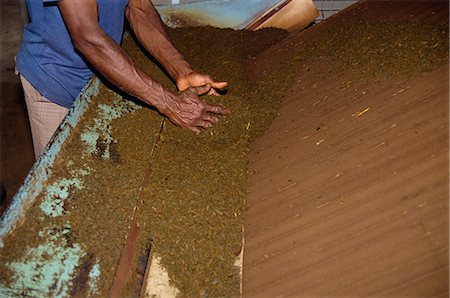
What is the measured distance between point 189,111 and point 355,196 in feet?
2.43

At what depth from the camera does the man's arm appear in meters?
2.06

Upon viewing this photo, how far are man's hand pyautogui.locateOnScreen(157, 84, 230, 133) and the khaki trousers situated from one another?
52 cm

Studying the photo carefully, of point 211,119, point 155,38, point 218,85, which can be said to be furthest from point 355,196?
point 155,38

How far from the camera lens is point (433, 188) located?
1292 mm

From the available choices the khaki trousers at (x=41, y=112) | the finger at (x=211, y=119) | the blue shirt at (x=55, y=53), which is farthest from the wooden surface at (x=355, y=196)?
the khaki trousers at (x=41, y=112)

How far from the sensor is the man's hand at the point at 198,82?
1936 mm

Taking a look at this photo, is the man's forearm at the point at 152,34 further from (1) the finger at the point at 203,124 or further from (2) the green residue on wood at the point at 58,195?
(2) the green residue on wood at the point at 58,195

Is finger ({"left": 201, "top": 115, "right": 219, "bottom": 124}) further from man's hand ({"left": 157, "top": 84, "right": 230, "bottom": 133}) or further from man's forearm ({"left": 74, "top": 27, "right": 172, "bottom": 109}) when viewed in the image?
man's forearm ({"left": 74, "top": 27, "right": 172, "bottom": 109})

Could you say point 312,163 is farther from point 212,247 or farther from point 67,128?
point 67,128

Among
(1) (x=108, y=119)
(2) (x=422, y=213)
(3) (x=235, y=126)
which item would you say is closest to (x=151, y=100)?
(1) (x=108, y=119)

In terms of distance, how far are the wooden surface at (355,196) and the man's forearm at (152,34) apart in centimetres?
59

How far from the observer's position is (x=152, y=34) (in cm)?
215

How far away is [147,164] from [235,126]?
1.27 feet

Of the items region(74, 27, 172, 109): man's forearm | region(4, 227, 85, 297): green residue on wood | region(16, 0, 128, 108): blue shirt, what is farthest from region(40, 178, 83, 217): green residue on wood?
region(16, 0, 128, 108): blue shirt
